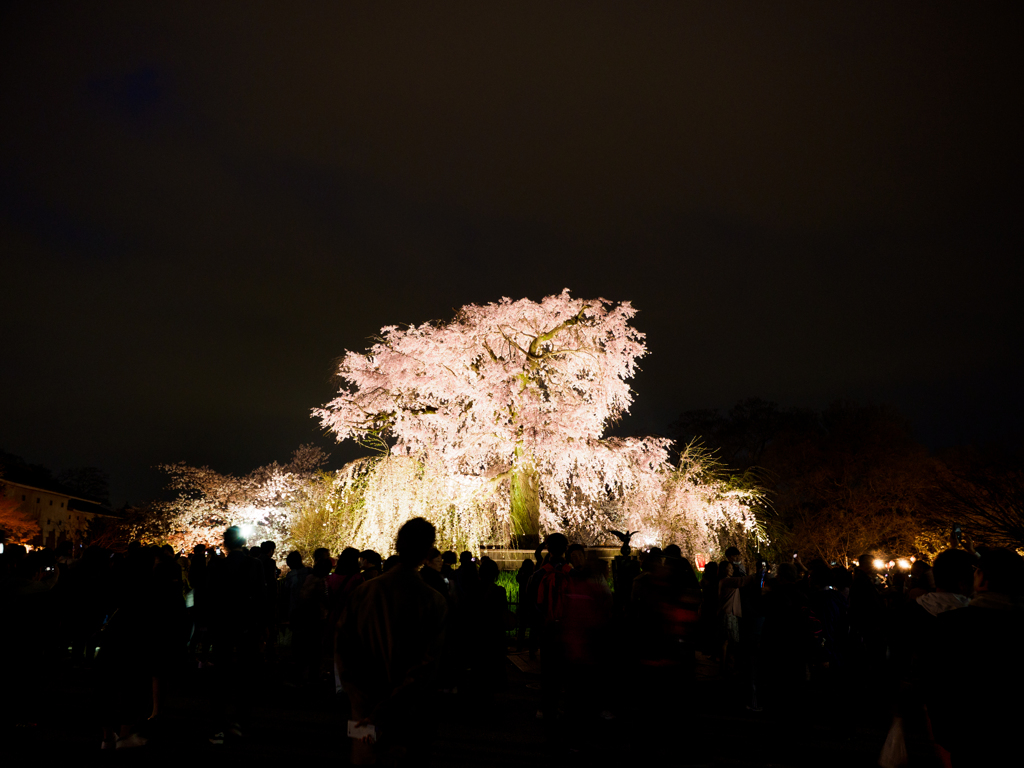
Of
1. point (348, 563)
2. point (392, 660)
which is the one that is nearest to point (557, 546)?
point (348, 563)

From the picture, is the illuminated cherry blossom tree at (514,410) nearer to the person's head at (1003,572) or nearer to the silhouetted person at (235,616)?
the silhouetted person at (235,616)

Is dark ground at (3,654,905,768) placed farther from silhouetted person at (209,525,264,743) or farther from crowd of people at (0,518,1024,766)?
silhouetted person at (209,525,264,743)

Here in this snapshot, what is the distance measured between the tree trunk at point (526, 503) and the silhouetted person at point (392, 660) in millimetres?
16232

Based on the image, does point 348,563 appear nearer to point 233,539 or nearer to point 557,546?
point 233,539

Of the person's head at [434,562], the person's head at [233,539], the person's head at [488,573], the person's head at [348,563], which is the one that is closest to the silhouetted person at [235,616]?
the person's head at [233,539]

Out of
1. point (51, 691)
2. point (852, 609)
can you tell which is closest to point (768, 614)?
point (852, 609)

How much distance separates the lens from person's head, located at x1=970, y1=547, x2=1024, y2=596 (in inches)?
130

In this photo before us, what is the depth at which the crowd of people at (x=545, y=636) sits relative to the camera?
334 centimetres

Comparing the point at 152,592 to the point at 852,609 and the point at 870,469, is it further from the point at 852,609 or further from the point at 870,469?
the point at 870,469

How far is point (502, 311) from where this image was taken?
21.8 metres

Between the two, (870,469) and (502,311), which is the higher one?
(502,311)

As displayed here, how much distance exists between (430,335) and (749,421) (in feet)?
123

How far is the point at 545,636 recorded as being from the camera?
25.0ft

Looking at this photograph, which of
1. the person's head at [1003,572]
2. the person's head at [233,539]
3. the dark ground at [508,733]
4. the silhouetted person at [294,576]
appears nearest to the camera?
the person's head at [1003,572]
